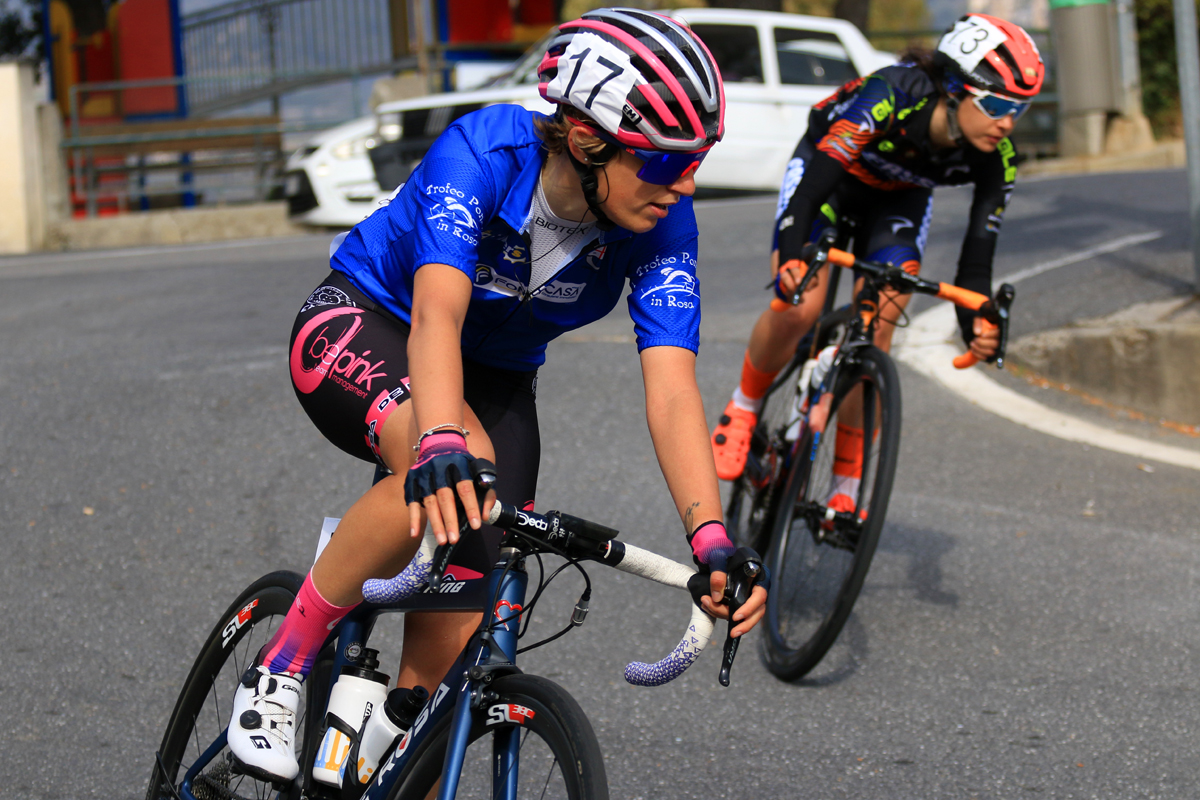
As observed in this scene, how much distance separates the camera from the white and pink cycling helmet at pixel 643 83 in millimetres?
2174

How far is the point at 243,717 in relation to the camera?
2465 millimetres

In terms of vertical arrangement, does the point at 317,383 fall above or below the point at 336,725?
above

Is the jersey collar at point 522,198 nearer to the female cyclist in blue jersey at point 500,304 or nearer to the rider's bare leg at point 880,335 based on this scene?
the female cyclist in blue jersey at point 500,304

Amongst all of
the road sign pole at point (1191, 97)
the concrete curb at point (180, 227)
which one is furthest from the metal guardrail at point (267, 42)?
the road sign pole at point (1191, 97)

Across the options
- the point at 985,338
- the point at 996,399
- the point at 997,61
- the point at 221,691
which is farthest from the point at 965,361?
the point at 996,399

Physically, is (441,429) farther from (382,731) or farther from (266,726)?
(266,726)

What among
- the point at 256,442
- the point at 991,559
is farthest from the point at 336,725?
the point at 256,442

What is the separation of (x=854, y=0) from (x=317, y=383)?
72.6 feet

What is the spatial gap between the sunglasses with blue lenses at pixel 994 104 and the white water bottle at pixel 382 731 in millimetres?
2712

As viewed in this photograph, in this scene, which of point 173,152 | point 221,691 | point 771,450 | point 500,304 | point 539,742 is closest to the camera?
point 539,742

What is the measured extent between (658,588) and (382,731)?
7.45 ft

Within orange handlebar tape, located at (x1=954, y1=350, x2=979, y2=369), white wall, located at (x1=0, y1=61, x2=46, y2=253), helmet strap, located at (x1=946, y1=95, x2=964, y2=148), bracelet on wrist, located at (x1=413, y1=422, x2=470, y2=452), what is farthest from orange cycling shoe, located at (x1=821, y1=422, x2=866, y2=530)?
white wall, located at (x1=0, y1=61, x2=46, y2=253)

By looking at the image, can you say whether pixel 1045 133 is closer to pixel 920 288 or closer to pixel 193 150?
pixel 193 150

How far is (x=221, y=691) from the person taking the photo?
2936mm
